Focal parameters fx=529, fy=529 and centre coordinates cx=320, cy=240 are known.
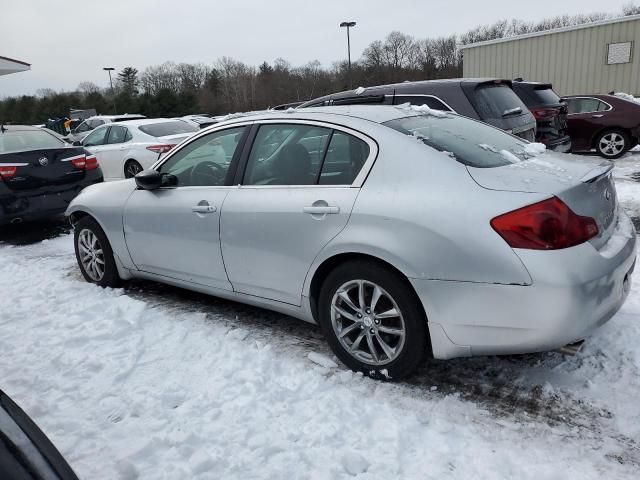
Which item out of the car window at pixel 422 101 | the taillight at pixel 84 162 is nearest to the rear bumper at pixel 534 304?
the car window at pixel 422 101

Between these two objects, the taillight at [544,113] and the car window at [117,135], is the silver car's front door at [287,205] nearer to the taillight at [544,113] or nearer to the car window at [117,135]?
the taillight at [544,113]

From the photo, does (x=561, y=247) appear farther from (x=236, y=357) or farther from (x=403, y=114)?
(x=236, y=357)

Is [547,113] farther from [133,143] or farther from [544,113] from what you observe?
[133,143]

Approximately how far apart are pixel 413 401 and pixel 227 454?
1.01 m

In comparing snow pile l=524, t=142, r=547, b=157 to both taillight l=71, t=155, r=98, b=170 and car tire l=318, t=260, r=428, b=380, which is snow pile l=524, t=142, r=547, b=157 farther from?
taillight l=71, t=155, r=98, b=170

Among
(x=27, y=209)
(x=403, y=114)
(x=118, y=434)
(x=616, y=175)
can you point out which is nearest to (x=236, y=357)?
(x=118, y=434)

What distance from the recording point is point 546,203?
97.9 inches

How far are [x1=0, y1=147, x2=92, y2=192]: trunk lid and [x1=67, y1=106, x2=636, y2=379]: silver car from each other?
11.7ft

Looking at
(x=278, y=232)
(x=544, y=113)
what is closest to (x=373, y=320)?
(x=278, y=232)

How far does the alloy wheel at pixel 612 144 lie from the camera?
10.6m

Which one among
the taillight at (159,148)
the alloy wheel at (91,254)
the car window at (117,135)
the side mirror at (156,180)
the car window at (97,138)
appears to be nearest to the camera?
the side mirror at (156,180)

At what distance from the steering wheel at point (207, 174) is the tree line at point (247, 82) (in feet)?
141

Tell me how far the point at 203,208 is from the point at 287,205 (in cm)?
76

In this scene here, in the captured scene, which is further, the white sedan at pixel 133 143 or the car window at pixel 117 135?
the car window at pixel 117 135
